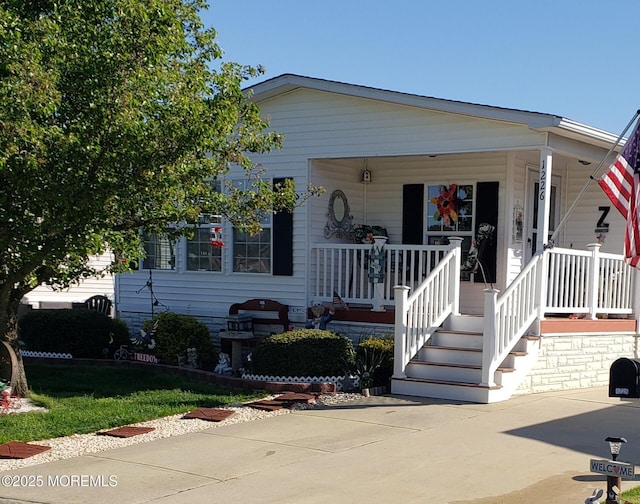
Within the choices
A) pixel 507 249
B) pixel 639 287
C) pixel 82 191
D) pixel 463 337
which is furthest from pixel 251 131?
pixel 639 287

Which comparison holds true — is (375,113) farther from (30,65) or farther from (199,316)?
(30,65)

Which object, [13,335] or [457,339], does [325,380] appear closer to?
[457,339]

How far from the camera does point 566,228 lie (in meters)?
14.4

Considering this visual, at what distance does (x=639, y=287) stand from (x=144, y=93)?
28.5 feet

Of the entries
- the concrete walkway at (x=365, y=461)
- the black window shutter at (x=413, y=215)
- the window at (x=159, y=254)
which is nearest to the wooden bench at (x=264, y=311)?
the window at (x=159, y=254)

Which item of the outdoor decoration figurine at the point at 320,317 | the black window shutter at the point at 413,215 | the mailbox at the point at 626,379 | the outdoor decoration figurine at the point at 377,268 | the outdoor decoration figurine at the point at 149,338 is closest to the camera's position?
the mailbox at the point at 626,379

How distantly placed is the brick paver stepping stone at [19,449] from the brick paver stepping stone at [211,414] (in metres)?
1.87

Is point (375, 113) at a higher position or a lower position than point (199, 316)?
higher

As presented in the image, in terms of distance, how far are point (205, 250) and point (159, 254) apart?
1116 millimetres

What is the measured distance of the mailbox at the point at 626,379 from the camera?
19.6ft

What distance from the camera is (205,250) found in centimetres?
1422

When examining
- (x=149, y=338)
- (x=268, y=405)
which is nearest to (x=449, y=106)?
(x=268, y=405)

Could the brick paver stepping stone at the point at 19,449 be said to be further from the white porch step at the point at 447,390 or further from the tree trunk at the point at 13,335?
the white porch step at the point at 447,390

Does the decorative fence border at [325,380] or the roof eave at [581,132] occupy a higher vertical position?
the roof eave at [581,132]
